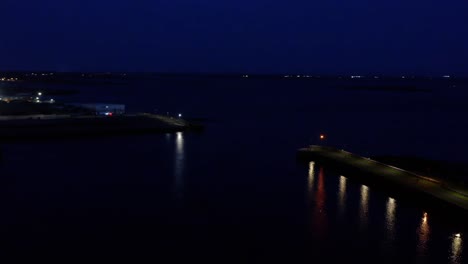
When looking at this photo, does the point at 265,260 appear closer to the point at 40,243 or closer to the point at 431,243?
the point at 431,243

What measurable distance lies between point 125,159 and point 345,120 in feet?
95.9

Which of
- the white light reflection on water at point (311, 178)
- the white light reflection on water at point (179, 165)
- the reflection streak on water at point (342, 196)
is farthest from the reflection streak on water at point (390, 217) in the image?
the white light reflection on water at point (179, 165)

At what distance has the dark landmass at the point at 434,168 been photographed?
21.8 m

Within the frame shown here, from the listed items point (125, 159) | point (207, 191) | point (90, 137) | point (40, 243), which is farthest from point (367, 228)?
point (90, 137)

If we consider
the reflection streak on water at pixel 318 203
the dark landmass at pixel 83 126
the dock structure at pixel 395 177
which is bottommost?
the reflection streak on water at pixel 318 203

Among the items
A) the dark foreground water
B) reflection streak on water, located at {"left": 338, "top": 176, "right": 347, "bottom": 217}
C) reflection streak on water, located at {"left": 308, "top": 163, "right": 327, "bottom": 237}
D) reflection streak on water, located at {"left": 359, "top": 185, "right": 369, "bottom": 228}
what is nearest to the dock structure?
the dark foreground water

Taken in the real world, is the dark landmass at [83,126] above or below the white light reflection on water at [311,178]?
above

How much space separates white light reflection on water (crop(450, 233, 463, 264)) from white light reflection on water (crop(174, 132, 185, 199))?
9.33 m

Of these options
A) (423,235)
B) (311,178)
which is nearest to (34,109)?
(311,178)

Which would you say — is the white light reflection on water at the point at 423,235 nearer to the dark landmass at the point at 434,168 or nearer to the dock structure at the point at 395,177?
the dock structure at the point at 395,177

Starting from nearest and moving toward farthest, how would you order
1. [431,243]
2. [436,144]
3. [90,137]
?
[431,243] → [90,137] → [436,144]

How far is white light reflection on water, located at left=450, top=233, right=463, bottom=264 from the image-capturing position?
45.8 ft

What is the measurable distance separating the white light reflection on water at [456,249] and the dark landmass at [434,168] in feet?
17.5

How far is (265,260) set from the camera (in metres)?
13.7
